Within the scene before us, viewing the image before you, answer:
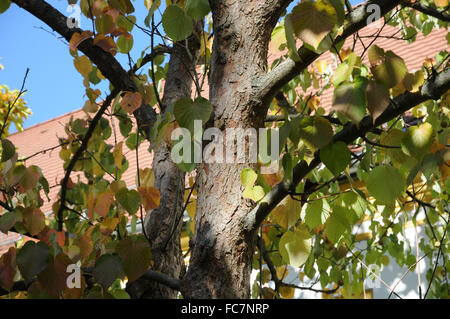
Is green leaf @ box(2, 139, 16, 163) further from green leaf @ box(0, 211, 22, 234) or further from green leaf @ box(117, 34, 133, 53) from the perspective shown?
green leaf @ box(117, 34, 133, 53)

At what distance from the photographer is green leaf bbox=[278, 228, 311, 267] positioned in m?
1.38

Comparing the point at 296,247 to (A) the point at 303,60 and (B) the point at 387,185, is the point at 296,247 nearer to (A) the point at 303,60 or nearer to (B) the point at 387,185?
(B) the point at 387,185

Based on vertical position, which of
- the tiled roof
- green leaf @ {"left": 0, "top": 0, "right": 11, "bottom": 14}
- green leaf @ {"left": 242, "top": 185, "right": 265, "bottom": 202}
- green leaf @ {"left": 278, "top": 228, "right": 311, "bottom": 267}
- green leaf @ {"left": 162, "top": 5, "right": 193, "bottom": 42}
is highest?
the tiled roof

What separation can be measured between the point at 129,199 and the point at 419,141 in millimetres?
889

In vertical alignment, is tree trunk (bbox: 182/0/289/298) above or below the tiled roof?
below

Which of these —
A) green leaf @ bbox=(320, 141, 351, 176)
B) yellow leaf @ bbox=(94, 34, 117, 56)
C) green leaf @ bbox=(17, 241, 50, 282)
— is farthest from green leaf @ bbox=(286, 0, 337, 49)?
yellow leaf @ bbox=(94, 34, 117, 56)

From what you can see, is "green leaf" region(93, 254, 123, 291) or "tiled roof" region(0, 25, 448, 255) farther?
"tiled roof" region(0, 25, 448, 255)

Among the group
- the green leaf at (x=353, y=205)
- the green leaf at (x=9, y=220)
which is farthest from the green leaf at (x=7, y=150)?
the green leaf at (x=353, y=205)

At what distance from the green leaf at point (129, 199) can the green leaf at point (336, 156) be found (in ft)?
2.31

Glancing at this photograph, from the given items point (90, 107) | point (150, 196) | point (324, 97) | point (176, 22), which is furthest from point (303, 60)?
point (324, 97)

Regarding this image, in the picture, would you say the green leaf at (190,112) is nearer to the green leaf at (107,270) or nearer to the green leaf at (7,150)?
the green leaf at (107,270)

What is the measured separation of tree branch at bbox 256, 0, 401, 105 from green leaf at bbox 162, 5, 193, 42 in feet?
0.82
